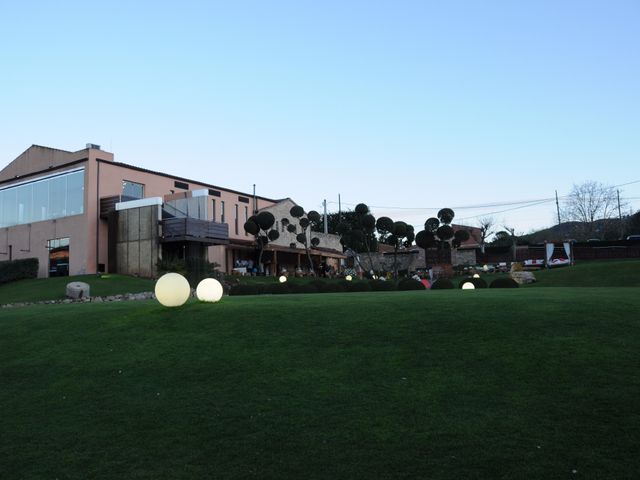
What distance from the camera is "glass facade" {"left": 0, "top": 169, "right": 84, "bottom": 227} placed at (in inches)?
1358

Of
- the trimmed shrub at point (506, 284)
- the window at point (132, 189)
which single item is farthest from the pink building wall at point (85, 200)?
the trimmed shrub at point (506, 284)

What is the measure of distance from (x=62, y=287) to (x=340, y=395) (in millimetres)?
26528

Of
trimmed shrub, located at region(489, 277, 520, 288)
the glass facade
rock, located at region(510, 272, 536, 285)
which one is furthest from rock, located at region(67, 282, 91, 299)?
rock, located at region(510, 272, 536, 285)

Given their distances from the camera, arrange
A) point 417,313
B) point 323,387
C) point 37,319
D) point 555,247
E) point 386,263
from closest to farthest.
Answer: point 323,387 → point 417,313 → point 37,319 → point 555,247 → point 386,263

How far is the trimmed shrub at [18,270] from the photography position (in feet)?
115

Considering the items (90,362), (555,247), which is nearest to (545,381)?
(90,362)

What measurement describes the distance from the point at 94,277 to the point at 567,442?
99.5 feet

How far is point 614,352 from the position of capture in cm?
710

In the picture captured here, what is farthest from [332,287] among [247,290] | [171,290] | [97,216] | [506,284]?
[97,216]

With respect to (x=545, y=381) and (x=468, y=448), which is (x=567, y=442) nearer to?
(x=468, y=448)

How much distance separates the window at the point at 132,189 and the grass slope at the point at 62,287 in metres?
6.81

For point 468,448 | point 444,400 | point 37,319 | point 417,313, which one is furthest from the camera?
point 37,319

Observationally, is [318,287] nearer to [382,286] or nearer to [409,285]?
[382,286]

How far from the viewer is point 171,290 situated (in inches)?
447
